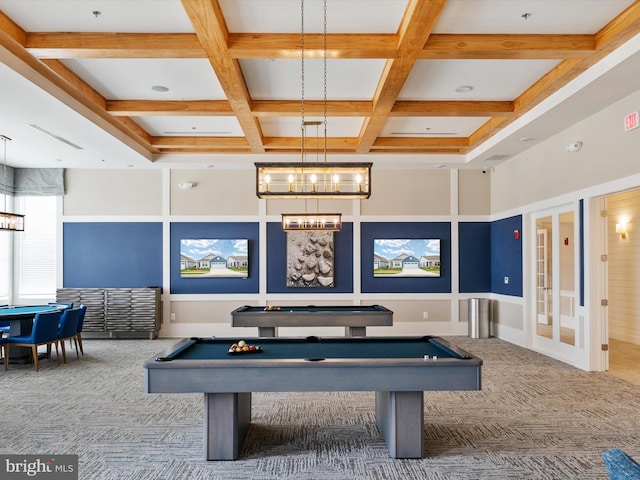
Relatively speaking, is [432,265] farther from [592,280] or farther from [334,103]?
[334,103]

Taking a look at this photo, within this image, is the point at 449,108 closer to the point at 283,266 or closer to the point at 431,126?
the point at 431,126

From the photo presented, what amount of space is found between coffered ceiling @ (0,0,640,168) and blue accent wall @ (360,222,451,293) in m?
1.78

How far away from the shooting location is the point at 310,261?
911 cm

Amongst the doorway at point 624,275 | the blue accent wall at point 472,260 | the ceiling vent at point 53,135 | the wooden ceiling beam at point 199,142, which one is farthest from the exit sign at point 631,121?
the ceiling vent at point 53,135

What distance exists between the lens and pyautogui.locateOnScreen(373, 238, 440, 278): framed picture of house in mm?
Result: 9180

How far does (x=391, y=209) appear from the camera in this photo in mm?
9219

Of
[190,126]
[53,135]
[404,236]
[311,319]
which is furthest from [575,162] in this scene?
[53,135]

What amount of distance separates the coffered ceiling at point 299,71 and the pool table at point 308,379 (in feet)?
8.32

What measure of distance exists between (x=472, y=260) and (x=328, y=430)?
597 centimetres

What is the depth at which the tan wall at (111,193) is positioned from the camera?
9109 millimetres

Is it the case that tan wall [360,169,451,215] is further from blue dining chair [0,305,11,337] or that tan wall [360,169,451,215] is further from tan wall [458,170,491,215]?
blue dining chair [0,305,11,337]

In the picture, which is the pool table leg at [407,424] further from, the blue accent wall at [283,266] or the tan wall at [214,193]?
the tan wall at [214,193]

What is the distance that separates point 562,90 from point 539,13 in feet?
5.41

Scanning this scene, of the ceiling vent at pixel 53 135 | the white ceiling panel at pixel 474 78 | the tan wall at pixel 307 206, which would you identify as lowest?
the tan wall at pixel 307 206
